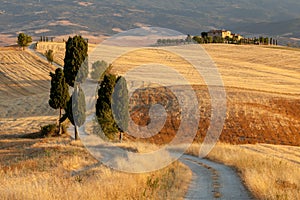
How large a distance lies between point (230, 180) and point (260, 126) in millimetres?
38904

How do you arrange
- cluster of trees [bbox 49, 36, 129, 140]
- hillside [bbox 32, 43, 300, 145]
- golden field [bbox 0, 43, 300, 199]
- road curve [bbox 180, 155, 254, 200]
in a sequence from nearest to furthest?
golden field [bbox 0, 43, 300, 199], road curve [bbox 180, 155, 254, 200], cluster of trees [bbox 49, 36, 129, 140], hillside [bbox 32, 43, 300, 145]

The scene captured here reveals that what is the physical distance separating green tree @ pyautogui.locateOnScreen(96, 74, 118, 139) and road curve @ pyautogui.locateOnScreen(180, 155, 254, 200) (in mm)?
14441

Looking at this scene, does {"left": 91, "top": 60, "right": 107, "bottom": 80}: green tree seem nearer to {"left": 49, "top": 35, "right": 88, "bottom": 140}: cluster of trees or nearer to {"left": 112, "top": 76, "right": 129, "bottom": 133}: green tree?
{"left": 49, "top": 35, "right": 88, "bottom": 140}: cluster of trees

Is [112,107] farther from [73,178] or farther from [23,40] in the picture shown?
[23,40]

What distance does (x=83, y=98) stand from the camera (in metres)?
40.1

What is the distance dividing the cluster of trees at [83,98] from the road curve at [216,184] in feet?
48.7

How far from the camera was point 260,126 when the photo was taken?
57156 millimetres

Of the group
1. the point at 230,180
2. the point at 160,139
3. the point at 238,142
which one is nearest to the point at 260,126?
the point at 238,142

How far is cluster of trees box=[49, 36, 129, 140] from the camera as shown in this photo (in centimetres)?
3969

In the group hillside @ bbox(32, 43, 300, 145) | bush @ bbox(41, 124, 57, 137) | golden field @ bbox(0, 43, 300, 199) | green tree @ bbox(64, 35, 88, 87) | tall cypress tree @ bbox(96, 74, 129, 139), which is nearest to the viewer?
golden field @ bbox(0, 43, 300, 199)

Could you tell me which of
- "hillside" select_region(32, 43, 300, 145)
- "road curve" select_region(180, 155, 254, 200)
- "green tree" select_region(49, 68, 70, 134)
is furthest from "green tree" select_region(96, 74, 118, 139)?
"road curve" select_region(180, 155, 254, 200)

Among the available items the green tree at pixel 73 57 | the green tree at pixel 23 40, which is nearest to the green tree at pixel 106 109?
the green tree at pixel 73 57

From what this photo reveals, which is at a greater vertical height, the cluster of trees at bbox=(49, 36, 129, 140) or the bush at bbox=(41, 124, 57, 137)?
the cluster of trees at bbox=(49, 36, 129, 140)

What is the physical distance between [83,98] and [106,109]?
8.15ft
